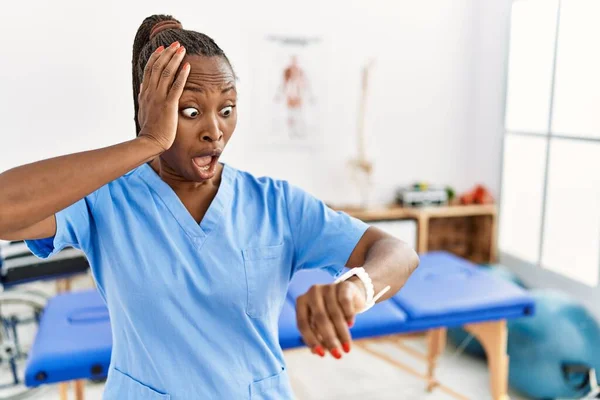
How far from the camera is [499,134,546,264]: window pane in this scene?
3.01 metres

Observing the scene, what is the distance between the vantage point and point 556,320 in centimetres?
246

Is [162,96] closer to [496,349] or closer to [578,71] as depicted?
[496,349]

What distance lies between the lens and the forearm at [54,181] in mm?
615

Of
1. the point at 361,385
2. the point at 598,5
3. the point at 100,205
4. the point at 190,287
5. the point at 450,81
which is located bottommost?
the point at 361,385

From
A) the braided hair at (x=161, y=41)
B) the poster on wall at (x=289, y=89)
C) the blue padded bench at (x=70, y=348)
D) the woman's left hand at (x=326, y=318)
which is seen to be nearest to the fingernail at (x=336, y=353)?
the woman's left hand at (x=326, y=318)

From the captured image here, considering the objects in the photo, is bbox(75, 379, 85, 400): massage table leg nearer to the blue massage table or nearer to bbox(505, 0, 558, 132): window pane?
the blue massage table

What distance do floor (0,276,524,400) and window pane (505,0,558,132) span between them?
1.25 m

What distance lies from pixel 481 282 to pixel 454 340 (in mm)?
893

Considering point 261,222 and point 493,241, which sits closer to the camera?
point 261,222

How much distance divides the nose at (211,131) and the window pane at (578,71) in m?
1.84

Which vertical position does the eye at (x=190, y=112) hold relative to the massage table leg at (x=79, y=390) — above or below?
above

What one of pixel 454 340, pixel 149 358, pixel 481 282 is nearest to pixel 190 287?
pixel 149 358

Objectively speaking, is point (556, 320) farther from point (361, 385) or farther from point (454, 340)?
point (361, 385)

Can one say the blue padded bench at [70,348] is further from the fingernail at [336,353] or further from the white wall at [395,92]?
the fingernail at [336,353]
